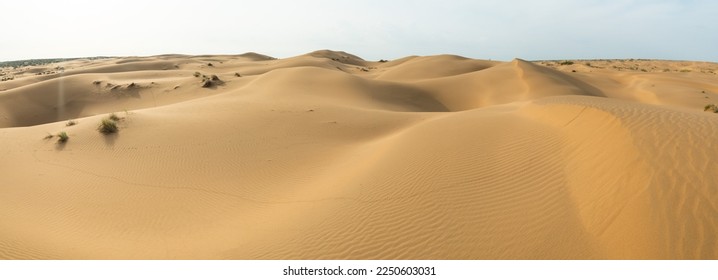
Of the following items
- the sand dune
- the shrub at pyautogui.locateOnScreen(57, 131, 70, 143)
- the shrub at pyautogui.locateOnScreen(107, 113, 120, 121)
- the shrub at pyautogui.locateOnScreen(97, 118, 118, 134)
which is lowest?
the sand dune

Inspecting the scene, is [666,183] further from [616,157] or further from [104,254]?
[104,254]

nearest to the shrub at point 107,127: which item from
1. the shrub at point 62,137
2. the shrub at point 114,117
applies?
the shrub at point 114,117

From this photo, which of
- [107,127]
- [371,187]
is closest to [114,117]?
[107,127]

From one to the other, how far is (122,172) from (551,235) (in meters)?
8.34

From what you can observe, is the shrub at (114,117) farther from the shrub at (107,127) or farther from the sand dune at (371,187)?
the shrub at (107,127)

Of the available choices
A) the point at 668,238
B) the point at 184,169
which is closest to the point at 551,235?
the point at 668,238

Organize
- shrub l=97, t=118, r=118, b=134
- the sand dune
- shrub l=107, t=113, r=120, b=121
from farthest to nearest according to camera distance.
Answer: shrub l=107, t=113, r=120, b=121, shrub l=97, t=118, r=118, b=134, the sand dune

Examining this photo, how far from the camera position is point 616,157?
5500 millimetres

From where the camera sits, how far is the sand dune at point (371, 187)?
448cm

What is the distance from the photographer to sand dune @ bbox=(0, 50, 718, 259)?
176 inches

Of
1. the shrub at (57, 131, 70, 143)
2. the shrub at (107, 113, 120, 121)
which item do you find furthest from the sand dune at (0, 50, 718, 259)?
the shrub at (107, 113, 120, 121)

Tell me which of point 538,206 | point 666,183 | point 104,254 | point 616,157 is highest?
point 616,157

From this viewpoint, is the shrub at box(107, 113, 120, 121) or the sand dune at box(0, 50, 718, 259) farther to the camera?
the shrub at box(107, 113, 120, 121)

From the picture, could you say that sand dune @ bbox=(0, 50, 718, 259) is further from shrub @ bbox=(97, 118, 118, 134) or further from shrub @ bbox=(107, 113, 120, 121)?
shrub @ bbox=(107, 113, 120, 121)
